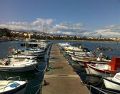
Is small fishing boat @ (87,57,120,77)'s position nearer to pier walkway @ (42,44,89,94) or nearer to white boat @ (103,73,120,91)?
pier walkway @ (42,44,89,94)

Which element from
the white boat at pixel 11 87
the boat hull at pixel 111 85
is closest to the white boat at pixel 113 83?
the boat hull at pixel 111 85

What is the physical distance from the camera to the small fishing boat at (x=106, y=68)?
3158 centimetres

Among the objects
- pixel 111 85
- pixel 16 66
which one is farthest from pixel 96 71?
pixel 16 66

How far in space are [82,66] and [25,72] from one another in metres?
11.0

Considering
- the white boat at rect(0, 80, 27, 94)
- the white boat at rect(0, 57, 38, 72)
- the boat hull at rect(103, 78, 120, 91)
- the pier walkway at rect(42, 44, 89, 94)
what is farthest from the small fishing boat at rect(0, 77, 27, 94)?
the white boat at rect(0, 57, 38, 72)

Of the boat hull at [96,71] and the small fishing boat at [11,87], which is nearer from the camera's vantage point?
the small fishing boat at [11,87]

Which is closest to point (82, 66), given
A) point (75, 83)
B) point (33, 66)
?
point (33, 66)

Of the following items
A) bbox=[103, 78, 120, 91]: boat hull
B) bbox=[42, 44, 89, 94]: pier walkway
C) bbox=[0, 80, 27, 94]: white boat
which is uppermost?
bbox=[0, 80, 27, 94]: white boat

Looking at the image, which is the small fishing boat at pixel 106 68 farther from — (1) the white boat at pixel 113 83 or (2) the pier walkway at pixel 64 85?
(1) the white boat at pixel 113 83

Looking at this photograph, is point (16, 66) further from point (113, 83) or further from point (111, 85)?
point (113, 83)

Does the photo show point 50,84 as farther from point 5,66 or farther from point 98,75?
point 5,66

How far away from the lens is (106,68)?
111 feet

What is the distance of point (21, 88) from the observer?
21.5 meters

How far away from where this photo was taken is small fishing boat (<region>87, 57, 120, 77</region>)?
3158 centimetres
